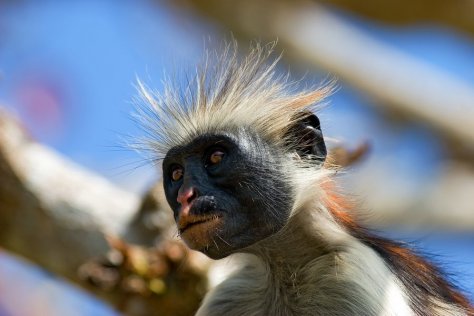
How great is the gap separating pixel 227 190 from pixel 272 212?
277 mm

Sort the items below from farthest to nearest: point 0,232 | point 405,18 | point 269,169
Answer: point 405,18, point 0,232, point 269,169

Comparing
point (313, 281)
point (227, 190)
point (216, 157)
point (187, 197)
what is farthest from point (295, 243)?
point (187, 197)

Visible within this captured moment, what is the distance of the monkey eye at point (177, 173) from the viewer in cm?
535

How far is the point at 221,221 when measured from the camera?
5.07 meters

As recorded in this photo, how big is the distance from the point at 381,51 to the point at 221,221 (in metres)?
6.33

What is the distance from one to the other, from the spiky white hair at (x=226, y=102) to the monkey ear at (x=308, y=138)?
0.04 m

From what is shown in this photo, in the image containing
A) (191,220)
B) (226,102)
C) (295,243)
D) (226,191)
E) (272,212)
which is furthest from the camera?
(226,102)

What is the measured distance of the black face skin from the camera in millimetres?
5062

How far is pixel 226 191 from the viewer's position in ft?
17.1

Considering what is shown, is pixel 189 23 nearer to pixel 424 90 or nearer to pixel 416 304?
pixel 424 90

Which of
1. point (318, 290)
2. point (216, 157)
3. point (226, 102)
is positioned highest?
point (226, 102)

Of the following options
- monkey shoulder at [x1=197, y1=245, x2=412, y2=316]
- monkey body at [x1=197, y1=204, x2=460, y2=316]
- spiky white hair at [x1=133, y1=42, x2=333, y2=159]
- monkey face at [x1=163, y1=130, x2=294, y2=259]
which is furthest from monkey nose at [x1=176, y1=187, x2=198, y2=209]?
monkey shoulder at [x1=197, y1=245, x2=412, y2=316]

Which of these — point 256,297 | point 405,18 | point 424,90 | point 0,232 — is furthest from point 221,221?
point 424,90

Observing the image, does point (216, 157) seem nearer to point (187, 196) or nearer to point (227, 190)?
point (227, 190)
